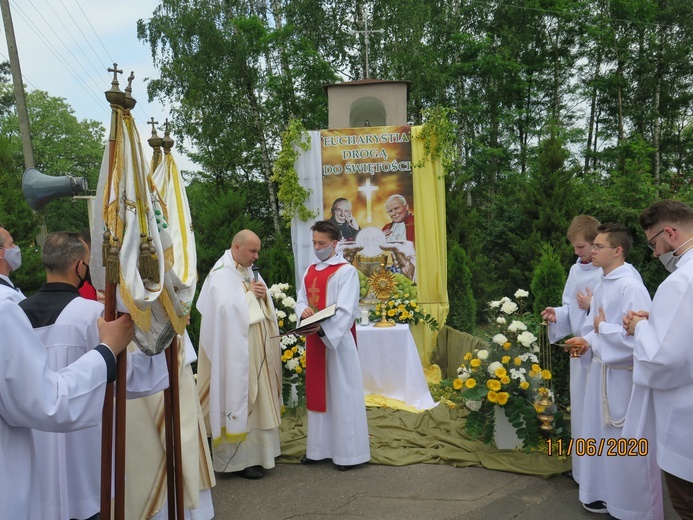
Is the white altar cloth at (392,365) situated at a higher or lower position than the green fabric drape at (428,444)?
higher

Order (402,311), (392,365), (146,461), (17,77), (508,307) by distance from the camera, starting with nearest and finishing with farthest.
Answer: (146,461) < (508,307) < (392,365) < (402,311) < (17,77)

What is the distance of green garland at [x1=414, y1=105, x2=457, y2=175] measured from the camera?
9.03m

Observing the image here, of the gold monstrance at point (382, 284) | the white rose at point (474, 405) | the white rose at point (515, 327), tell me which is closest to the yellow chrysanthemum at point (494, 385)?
the white rose at point (474, 405)

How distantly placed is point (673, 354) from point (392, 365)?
4715 mm

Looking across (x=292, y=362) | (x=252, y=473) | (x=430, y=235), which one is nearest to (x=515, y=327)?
(x=292, y=362)

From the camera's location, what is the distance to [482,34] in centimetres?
2255

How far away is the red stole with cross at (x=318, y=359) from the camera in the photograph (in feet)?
17.0

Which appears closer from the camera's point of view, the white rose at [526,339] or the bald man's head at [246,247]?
the bald man's head at [246,247]

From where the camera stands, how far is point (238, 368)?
15.6 ft

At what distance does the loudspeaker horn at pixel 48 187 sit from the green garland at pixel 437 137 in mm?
5949

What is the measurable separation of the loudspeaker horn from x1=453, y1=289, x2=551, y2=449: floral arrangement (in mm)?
3659

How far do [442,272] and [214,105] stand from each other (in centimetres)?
1245

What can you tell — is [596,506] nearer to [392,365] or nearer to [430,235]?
[392,365]
